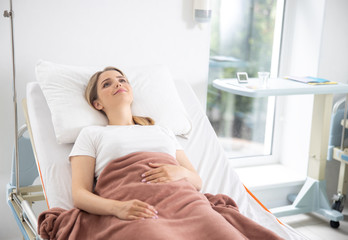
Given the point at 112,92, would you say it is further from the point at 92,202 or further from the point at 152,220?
the point at 152,220

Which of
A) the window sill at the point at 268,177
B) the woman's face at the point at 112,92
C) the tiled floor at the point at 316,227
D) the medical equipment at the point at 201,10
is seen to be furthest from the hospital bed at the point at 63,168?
the tiled floor at the point at 316,227

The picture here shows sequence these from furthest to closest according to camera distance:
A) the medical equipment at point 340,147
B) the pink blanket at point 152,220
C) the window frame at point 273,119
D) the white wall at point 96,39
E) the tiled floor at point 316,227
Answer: the window frame at point 273,119, the medical equipment at point 340,147, the tiled floor at point 316,227, the white wall at point 96,39, the pink blanket at point 152,220

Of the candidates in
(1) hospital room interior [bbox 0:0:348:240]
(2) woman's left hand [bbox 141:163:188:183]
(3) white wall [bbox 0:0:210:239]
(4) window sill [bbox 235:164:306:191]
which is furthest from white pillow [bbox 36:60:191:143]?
(4) window sill [bbox 235:164:306:191]

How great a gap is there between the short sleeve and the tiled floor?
5.01 feet

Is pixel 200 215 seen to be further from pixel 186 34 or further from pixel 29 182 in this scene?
pixel 186 34

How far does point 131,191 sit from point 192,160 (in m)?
0.57

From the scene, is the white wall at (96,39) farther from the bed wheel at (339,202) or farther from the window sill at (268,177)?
the bed wheel at (339,202)

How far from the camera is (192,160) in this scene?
79.0 inches

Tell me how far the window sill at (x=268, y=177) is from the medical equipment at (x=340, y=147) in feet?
0.81

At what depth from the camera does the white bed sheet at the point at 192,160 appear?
1.63 metres

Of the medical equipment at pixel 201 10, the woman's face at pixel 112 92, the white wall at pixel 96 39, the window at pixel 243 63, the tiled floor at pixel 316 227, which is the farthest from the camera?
the window at pixel 243 63

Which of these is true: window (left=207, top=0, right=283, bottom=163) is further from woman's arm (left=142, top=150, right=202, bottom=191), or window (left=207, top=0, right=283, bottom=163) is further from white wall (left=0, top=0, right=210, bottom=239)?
woman's arm (left=142, top=150, right=202, bottom=191)

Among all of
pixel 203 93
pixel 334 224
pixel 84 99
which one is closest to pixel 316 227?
pixel 334 224

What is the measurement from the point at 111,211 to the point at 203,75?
1.36 metres
